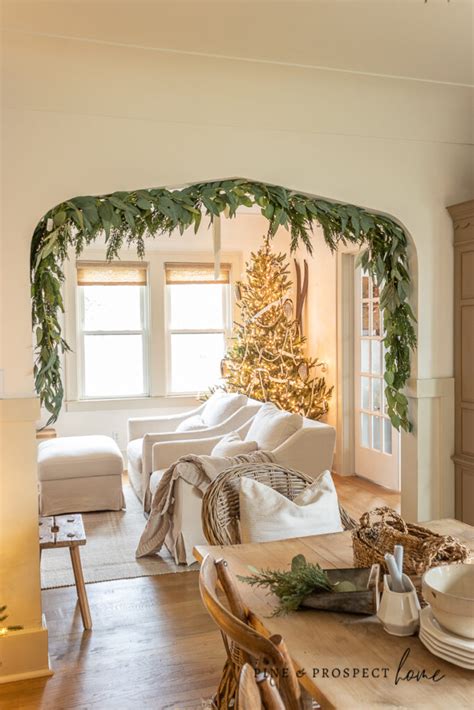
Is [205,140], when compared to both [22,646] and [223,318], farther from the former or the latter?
[223,318]

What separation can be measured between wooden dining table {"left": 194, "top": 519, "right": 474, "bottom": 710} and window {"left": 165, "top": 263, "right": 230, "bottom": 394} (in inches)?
238

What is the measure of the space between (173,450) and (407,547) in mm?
3277

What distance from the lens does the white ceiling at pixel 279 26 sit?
8.50 ft

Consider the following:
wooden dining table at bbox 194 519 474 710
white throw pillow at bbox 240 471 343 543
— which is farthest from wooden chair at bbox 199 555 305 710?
white throw pillow at bbox 240 471 343 543

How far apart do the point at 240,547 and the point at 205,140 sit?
1.98 meters

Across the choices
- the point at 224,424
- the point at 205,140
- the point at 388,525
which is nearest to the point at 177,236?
the point at 224,424

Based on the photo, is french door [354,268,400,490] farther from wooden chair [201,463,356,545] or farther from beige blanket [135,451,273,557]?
wooden chair [201,463,356,545]

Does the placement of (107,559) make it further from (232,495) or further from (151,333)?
(151,333)

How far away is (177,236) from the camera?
7594 mm

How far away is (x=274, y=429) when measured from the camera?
4.54 metres

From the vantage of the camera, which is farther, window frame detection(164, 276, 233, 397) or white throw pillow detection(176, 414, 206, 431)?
window frame detection(164, 276, 233, 397)

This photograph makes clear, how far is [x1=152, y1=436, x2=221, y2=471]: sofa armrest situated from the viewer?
Answer: 4.86 metres

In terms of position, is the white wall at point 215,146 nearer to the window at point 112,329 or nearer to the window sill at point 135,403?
the window sill at point 135,403

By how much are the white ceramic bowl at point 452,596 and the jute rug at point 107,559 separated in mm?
2853
